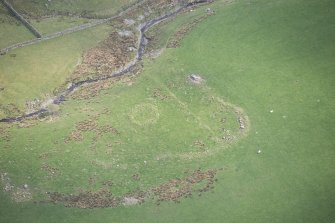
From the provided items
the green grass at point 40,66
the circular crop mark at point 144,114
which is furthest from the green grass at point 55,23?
the circular crop mark at point 144,114

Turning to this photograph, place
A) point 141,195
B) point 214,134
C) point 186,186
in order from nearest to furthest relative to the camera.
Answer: point 141,195 < point 186,186 < point 214,134

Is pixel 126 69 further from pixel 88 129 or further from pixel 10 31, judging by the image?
pixel 10 31

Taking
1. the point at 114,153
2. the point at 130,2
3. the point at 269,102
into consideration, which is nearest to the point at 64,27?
the point at 130,2

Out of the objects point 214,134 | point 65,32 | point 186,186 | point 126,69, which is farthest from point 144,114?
point 65,32

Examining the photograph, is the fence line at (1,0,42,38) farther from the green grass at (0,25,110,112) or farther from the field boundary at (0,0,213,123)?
the field boundary at (0,0,213,123)

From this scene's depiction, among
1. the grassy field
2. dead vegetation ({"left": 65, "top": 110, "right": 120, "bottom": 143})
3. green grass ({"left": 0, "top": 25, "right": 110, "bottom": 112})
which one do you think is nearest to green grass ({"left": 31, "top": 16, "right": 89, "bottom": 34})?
green grass ({"left": 0, "top": 25, "right": 110, "bottom": 112})

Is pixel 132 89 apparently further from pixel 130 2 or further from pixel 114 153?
pixel 130 2

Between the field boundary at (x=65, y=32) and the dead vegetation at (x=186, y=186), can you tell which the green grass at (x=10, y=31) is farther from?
the dead vegetation at (x=186, y=186)
